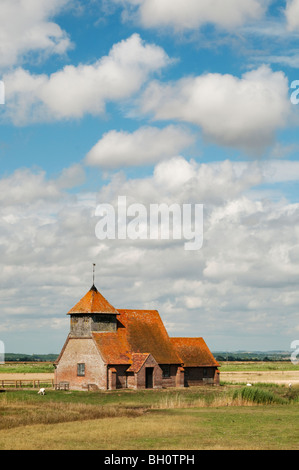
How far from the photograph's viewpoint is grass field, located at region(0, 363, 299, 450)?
2405 centimetres

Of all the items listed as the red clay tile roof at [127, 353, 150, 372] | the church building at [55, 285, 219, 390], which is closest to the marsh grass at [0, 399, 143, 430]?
the church building at [55, 285, 219, 390]

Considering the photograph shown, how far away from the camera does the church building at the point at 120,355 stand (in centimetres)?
6047

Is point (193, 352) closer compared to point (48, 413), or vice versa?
point (48, 413)

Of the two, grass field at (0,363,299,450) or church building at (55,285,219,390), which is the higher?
church building at (55,285,219,390)

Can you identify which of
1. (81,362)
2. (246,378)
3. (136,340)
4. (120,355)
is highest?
(136,340)

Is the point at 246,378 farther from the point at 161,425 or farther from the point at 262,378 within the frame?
the point at 161,425

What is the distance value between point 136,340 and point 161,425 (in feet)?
114

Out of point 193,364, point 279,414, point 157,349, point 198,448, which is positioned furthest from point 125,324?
point 198,448

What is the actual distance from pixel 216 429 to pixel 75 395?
2668 centimetres

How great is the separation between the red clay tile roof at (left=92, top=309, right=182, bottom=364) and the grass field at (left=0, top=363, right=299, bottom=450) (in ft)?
54.0

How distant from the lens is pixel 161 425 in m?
29.6

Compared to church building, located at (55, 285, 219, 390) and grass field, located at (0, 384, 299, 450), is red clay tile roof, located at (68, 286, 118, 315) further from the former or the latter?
grass field, located at (0, 384, 299, 450)

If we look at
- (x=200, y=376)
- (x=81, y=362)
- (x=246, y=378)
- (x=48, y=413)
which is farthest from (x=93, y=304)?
(x=246, y=378)
